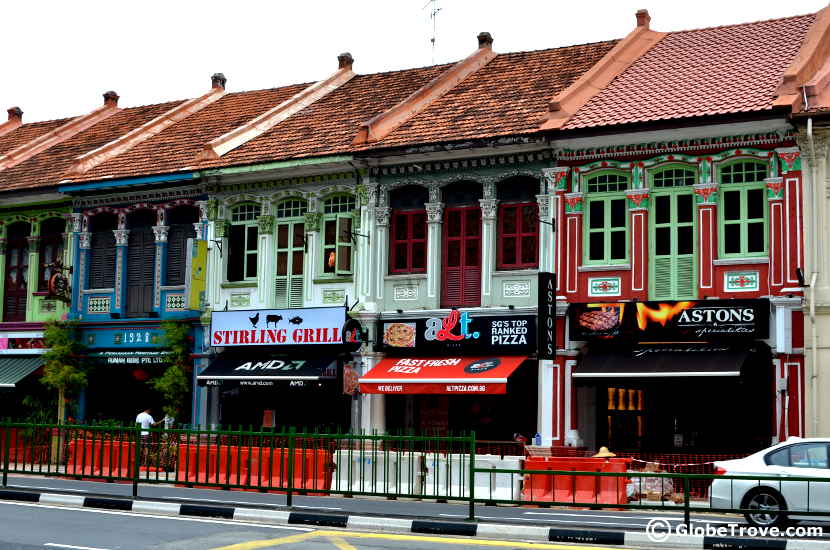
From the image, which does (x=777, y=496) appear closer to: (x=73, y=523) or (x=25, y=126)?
(x=73, y=523)

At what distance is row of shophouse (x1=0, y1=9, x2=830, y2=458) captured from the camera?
2306cm

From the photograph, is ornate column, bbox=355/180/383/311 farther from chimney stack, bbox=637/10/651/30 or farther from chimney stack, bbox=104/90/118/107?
chimney stack, bbox=104/90/118/107

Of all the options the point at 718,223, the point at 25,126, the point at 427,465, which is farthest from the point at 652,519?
the point at 25,126

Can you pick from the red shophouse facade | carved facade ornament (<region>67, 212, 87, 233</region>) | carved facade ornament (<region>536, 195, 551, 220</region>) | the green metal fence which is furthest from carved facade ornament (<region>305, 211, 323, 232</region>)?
the green metal fence

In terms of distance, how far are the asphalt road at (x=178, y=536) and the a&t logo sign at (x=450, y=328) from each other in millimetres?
10230

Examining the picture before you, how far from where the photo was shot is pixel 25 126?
39.9 m

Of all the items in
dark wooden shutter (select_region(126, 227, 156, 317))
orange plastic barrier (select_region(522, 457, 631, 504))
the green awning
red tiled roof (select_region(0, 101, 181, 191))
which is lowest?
orange plastic barrier (select_region(522, 457, 631, 504))

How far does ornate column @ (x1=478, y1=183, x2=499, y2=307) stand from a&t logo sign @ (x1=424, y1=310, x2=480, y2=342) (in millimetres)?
649

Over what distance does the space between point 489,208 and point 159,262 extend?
9.09 m

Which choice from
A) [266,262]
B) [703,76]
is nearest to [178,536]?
[266,262]

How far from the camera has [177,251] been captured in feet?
98.4

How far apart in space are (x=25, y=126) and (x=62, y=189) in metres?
10.2

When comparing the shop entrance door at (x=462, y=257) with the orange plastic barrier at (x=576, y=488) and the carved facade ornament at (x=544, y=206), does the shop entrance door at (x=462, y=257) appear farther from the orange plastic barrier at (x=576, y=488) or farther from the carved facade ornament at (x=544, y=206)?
the orange plastic barrier at (x=576, y=488)

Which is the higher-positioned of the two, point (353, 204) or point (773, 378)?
point (353, 204)
